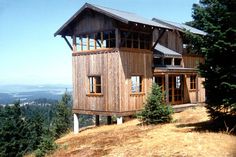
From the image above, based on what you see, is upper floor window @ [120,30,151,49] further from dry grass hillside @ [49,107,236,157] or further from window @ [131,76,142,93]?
dry grass hillside @ [49,107,236,157]

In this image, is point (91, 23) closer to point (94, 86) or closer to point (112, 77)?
point (112, 77)

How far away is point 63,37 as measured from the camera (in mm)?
30297

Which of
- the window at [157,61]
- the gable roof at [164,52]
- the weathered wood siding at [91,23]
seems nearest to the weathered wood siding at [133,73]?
the gable roof at [164,52]

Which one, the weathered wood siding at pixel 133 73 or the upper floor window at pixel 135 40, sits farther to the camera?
the upper floor window at pixel 135 40

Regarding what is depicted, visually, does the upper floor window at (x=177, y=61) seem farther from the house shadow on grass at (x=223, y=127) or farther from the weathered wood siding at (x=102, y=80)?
the house shadow on grass at (x=223, y=127)

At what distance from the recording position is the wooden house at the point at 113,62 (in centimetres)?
2628

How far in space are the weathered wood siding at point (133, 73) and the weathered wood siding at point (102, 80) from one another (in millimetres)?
482

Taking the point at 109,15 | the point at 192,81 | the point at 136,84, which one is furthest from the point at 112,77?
the point at 192,81

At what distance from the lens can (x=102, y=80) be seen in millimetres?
27234

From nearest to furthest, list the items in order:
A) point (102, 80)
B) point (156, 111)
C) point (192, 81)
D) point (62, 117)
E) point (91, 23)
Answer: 1. point (156, 111)
2. point (102, 80)
3. point (91, 23)
4. point (192, 81)
5. point (62, 117)

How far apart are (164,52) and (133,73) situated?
5831 mm

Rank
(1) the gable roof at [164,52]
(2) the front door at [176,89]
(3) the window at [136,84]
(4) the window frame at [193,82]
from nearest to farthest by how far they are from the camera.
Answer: (3) the window at [136,84], (1) the gable roof at [164,52], (2) the front door at [176,89], (4) the window frame at [193,82]

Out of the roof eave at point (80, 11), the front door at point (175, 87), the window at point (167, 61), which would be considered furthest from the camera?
the window at point (167, 61)

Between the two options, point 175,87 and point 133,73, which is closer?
point 133,73
